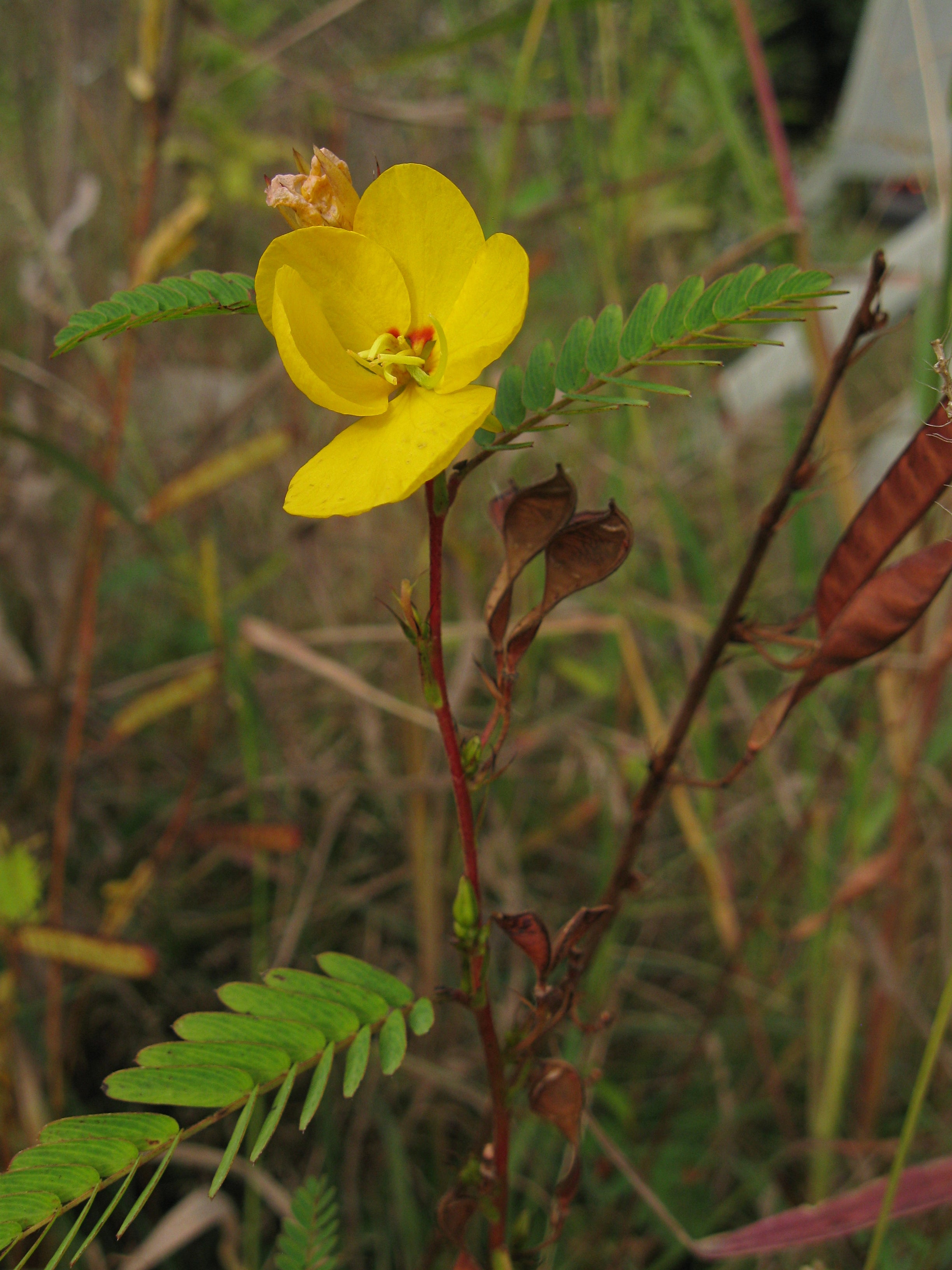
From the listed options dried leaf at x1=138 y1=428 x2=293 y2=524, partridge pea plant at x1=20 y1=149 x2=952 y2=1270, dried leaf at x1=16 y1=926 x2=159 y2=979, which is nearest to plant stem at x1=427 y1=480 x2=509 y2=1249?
partridge pea plant at x1=20 y1=149 x2=952 y2=1270

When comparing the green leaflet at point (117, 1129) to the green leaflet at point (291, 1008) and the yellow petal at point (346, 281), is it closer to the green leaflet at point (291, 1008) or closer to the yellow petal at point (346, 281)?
the green leaflet at point (291, 1008)

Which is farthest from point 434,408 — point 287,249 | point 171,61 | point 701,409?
point 701,409

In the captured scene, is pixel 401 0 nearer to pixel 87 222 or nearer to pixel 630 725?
pixel 87 222

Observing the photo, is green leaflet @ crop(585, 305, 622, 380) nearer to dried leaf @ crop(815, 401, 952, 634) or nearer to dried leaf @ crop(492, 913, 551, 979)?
dried leaf @ crop(815, 401, 952, 634)

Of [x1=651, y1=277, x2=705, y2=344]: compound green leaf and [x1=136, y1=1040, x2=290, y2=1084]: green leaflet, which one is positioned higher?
[x1=651, y1=277, x2=705, y2=344]: compound green leaf

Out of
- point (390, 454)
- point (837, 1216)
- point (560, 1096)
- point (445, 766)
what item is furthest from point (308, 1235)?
point (445, 766)

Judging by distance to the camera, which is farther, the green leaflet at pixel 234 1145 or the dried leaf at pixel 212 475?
the dried leaf at pixel 212 475

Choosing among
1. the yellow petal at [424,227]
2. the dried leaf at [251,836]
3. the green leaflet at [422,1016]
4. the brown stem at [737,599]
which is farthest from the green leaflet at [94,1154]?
the dried leaf at [251,836]
